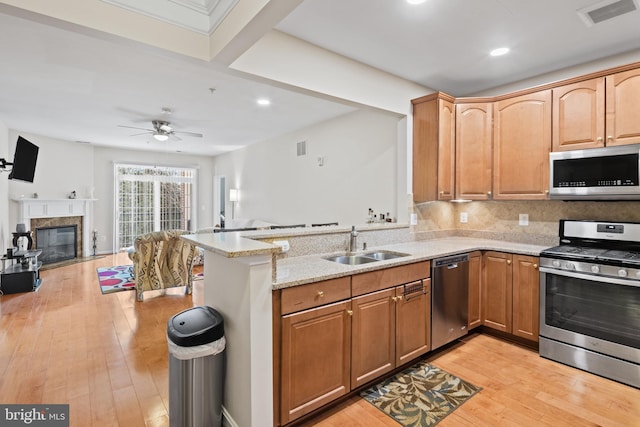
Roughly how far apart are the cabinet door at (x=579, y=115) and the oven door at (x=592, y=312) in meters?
1.18

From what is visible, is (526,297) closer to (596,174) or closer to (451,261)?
(451,261)

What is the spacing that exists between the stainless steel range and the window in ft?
29.1

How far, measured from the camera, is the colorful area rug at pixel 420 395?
2043mm

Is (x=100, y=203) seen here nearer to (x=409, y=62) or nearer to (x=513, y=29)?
(x=409, y=62)

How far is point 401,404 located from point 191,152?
27.6ft

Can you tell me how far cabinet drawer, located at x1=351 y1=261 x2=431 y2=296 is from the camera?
216 cm

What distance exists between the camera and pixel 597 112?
2.73m

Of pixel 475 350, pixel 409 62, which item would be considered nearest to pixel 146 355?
pixel 475 350

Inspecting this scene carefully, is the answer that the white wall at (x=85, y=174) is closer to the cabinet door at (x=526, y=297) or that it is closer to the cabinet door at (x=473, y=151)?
the cabinet door at (x=473, y=151)

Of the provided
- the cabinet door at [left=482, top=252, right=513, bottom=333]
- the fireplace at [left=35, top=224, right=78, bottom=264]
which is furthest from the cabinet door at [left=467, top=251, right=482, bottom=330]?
the fireplace at [left=35, top=224, right=78, bottom=264]

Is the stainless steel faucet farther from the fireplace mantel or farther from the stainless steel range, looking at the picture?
the fireplace mantel

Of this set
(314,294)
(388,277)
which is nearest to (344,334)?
(314,294)

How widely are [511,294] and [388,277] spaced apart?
150 centimetres

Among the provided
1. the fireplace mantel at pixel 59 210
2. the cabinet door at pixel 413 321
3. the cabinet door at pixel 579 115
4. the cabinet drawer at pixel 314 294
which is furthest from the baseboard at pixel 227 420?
the fireplace mantel at pixel 59 210
